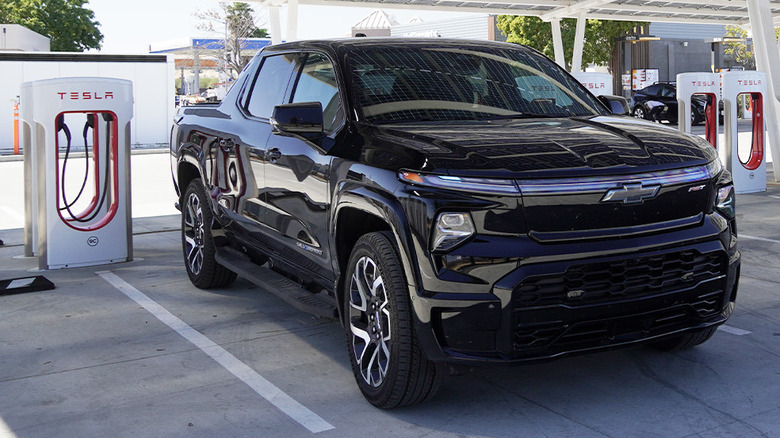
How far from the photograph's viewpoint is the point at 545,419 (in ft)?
13.4

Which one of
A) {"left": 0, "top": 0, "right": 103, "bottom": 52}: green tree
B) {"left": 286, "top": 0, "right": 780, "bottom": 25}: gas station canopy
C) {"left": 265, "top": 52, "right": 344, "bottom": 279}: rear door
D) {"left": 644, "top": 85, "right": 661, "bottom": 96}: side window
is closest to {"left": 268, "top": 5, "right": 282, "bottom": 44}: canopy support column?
{"left": 286, "top": 0, "right": 780, "bottom": 25}: gas station canopy

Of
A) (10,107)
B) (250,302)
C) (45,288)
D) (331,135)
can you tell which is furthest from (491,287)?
(10,107)

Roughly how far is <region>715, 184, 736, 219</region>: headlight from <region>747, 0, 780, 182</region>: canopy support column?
10.0m

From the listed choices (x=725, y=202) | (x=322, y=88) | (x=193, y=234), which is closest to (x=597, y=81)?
(x=193, y=234)

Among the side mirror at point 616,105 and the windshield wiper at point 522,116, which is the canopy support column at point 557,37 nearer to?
the side mirror at point 616,105

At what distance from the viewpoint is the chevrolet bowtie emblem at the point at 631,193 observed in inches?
152

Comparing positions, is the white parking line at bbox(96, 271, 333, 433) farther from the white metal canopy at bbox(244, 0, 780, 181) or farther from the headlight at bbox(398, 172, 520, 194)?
the white metal canopy at bbox(244, 0, 780, 181)

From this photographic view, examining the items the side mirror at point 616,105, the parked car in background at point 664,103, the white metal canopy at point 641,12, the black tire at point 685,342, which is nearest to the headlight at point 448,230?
the black tire at point 685,342

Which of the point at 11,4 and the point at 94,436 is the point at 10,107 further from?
the point at 11,4

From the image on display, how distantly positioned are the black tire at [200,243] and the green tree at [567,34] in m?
41.8

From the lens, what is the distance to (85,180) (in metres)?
8.00

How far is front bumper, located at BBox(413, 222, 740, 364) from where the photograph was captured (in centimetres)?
371

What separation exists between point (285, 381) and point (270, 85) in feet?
6.86

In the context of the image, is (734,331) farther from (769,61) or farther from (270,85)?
(769,61)
